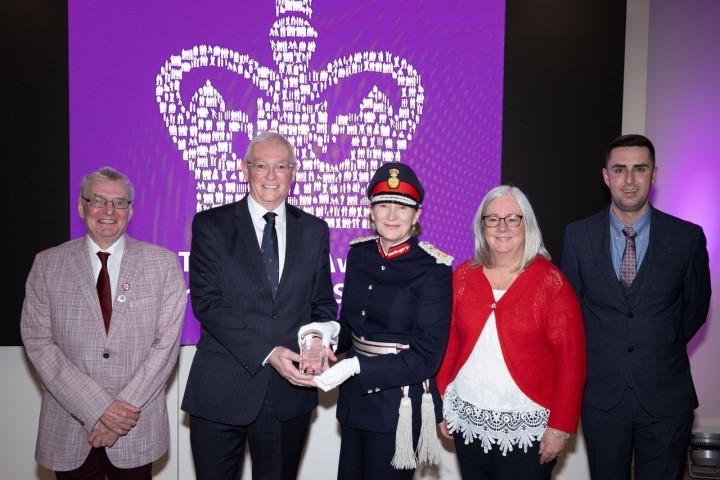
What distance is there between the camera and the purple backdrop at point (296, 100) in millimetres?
3406

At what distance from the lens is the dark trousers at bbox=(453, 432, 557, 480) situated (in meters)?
2.24

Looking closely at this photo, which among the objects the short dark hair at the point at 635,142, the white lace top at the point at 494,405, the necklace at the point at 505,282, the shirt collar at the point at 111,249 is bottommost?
the white lace top at the point at 494,405

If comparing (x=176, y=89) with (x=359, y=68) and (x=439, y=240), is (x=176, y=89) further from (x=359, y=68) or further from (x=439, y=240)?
(x=439, y=240)

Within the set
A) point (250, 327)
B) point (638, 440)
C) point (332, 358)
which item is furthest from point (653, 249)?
point (250, 327)

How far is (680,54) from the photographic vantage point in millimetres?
4258

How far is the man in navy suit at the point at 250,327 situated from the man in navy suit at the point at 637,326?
122 centimetres

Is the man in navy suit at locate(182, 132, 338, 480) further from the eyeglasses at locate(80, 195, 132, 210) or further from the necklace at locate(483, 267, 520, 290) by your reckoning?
the necklace at locate(483, 267, 520, 290)

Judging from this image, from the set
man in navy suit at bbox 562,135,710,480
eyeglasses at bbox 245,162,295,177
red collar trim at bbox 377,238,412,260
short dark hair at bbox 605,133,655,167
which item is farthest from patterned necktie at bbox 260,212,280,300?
short dark hair at bbox 605,133,655,167

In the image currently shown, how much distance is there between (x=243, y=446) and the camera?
240 cm

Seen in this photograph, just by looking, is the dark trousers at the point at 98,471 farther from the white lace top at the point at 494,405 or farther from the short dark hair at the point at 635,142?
the short dark hair at the point at 635,142

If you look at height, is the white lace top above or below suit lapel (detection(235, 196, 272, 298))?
below

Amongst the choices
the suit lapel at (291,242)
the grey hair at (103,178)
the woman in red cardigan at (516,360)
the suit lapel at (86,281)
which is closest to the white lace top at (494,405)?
the woman in red cardigan at (516,360)

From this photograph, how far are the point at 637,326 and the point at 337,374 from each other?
1364 millimetres

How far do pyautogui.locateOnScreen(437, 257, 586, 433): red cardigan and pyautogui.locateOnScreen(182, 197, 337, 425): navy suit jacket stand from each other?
2.41ft
